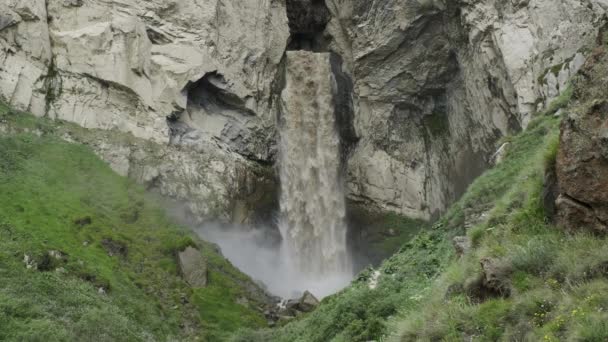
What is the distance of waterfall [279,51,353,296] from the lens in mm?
44500

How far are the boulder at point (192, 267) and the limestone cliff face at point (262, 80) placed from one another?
7069 millimetres

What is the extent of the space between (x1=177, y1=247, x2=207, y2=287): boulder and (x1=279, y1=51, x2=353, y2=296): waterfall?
11596 millimetres

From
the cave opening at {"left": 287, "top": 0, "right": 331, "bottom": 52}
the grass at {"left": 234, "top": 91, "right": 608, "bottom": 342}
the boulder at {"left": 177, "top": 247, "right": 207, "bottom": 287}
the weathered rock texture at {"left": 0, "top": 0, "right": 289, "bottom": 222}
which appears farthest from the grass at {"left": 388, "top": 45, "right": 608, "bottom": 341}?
the cave opening at {"left": 287, "top": 0, "right": 331, "bottom": 52}

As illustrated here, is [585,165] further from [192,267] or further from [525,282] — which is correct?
[192,267]

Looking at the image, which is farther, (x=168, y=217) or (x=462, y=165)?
(x=462, y=165)

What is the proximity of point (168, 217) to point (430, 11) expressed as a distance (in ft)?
78.4

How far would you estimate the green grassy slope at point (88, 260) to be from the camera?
21.3 meters

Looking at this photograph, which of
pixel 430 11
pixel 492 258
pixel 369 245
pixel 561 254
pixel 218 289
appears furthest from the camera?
pixel 369 245

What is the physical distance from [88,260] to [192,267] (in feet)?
18.9

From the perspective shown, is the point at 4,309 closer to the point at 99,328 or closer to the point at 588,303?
the point at 99,328

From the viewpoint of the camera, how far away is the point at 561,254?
780cm

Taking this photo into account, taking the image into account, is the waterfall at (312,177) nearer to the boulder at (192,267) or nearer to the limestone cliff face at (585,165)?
the boulder at (192,267)

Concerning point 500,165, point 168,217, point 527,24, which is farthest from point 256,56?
point 500,165

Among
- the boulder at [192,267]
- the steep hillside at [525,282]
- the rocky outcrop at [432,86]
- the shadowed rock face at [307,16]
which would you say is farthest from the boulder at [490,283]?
the shadowed rock face at [307,16]
